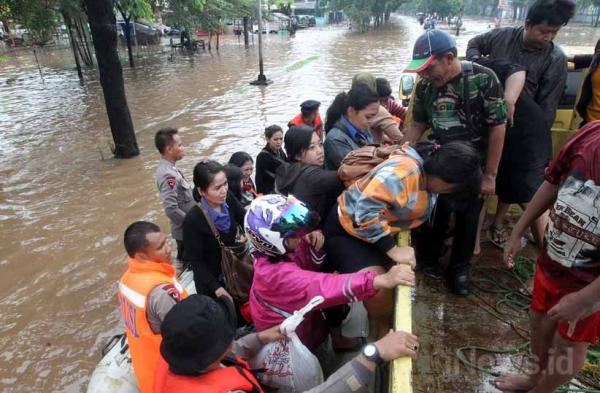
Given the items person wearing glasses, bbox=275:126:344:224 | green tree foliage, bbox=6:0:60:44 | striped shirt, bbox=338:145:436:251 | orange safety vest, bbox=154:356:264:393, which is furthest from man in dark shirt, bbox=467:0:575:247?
green tree foliage, bbox=6:0:60:44

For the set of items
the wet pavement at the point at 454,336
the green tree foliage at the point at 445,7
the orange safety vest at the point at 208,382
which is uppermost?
the green tree foliage at the point at 445,7

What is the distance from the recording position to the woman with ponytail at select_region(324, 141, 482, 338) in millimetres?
2014

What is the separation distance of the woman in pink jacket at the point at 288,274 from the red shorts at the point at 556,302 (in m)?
0.69

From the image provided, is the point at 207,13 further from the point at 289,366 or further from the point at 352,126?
the point at 289,366

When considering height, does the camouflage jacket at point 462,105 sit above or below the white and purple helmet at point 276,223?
above

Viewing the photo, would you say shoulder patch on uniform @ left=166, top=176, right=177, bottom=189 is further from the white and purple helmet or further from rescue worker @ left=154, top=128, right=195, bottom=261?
the white and purple helmet

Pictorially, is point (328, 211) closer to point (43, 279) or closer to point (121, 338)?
point (121, 338)

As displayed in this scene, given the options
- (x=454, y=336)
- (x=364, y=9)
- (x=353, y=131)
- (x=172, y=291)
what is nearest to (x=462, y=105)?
(x=353, y=131)

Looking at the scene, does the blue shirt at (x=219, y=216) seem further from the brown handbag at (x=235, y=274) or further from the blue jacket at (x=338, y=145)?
the blue jacket at (x=338, y=145)

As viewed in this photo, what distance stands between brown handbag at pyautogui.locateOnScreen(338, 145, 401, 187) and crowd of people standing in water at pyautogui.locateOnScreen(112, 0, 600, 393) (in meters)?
0.01

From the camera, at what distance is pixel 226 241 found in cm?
296

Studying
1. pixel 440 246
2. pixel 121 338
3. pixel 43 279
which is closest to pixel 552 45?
pixel 440 246

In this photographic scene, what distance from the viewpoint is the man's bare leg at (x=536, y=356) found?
6.60ft

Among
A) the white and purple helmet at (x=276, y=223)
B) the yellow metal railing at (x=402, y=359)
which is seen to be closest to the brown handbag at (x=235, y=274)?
the white and purple helmet at (x=276, y=223)
